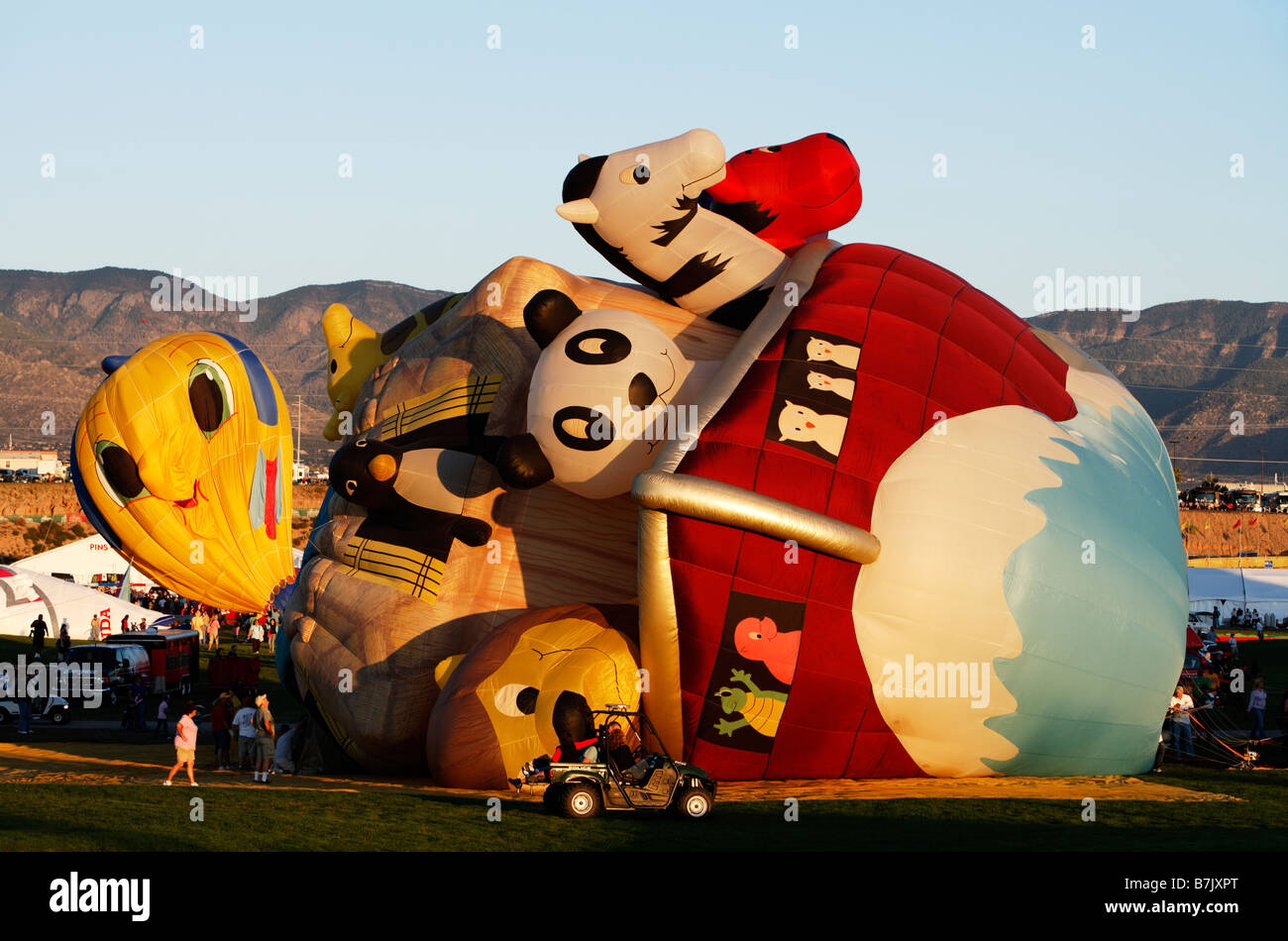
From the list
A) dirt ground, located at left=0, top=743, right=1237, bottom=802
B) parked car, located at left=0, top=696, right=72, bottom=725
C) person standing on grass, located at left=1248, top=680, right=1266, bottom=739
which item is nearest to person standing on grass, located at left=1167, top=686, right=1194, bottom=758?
person standing on grass, located at left=1248, top=680, right=1266, bottom=739

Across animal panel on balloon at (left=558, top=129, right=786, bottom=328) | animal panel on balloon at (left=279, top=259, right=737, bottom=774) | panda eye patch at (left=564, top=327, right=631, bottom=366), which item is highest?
animal panel on balloon at (left=558, top=129, right=786, bottom=328)

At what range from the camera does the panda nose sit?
15297mm

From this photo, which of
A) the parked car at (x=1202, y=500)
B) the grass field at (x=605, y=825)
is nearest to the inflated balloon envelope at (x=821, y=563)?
the grass field at (x=605, y=825)

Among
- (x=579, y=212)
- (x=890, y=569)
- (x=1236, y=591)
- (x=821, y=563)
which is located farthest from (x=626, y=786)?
(x=1236, y=591)

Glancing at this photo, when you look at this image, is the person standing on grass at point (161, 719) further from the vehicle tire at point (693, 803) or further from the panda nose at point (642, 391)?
the vehicle tire at point (693, 803)

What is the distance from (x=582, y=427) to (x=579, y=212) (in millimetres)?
2682

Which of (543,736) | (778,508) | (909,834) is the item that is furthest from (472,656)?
(909,834)

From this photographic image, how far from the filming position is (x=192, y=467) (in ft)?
76.1

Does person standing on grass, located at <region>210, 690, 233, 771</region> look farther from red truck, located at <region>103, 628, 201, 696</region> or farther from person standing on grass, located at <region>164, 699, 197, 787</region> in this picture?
red truck, located at <region>103, 628, 201, 696</region>

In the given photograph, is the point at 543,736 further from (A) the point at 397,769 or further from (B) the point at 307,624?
(B) the point at 307,624

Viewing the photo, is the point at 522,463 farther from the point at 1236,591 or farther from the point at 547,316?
the point at 1236,591

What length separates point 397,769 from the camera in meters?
17.3

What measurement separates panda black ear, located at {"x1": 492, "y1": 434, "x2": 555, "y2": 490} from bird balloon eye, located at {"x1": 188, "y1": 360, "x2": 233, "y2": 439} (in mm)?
9868

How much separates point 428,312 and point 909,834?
11147 millimetres
